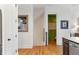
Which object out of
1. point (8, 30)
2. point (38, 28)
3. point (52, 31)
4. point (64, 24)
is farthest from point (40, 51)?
point (64, 24)

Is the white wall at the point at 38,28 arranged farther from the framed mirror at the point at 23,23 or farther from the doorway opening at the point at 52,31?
the framed mirror at the point at 23,23

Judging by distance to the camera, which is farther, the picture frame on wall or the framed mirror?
the picture frame on wall

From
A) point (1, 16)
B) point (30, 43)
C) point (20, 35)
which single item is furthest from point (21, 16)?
point (1, 16)

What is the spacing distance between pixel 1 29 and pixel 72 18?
21.3 feet

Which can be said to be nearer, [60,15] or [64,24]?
[60,15]

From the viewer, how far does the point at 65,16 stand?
8.86m

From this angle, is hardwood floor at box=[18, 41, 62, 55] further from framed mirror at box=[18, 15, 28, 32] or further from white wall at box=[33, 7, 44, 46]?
white wall at box=[33, 7, 44, 46]

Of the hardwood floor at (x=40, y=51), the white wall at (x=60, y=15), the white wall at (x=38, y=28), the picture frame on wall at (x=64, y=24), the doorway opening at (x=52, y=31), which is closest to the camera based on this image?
the hardwood floor at (x=40, y=51)

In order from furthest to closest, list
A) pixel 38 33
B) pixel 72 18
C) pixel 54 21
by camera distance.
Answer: pixel 54 21
pixel 72 18
pixel 38 33

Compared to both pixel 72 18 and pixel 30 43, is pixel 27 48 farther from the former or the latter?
pixel 72 18

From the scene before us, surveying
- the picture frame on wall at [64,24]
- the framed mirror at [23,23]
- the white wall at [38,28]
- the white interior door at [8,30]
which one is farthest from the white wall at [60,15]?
the white interior door at [8,30]

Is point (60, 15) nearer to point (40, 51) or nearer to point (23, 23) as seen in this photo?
point (23, 23)

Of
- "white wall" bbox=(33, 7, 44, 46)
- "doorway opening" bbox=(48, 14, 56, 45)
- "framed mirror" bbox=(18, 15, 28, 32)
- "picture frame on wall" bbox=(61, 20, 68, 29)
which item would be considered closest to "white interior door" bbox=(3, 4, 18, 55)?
"framed mirror" bbox=(18, 15, 28, 32)

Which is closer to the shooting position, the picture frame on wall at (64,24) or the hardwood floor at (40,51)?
the hardwood floor at (40,51)
